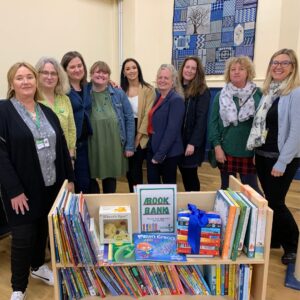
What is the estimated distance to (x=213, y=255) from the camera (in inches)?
54.5

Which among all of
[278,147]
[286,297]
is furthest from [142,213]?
[286,297]

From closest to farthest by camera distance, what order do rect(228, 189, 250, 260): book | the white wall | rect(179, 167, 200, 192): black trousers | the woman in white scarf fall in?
rect(228, 189, 250, 260): book → the woman in white scarf → rect(179, 167, 200, 192): black trousers → the white wall

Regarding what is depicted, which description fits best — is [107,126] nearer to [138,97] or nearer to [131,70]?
[138,97]

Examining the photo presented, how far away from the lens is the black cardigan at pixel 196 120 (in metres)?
2.47

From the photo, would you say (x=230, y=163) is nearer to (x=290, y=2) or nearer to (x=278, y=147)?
(x=278, y=147)

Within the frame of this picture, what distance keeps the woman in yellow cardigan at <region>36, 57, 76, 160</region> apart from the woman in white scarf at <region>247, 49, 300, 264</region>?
1.26m

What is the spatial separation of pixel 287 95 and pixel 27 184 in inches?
63.1

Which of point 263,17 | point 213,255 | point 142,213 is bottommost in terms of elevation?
point 213,255

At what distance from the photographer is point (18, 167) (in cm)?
157

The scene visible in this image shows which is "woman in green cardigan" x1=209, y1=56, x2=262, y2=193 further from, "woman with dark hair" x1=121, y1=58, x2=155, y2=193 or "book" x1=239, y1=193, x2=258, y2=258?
"book" x1=239, y1=193, x2=258, y2=258

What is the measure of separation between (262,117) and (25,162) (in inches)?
58.2

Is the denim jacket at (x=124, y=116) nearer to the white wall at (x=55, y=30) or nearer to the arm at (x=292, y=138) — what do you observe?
the arm at (x=292, y=138)

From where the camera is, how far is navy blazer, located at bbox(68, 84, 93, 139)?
7.39 feet

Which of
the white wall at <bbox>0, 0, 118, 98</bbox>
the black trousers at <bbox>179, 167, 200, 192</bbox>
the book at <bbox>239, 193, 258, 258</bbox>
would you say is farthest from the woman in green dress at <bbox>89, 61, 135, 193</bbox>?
the white wall at <bbox>0, 0, 118, 98</bbox>
